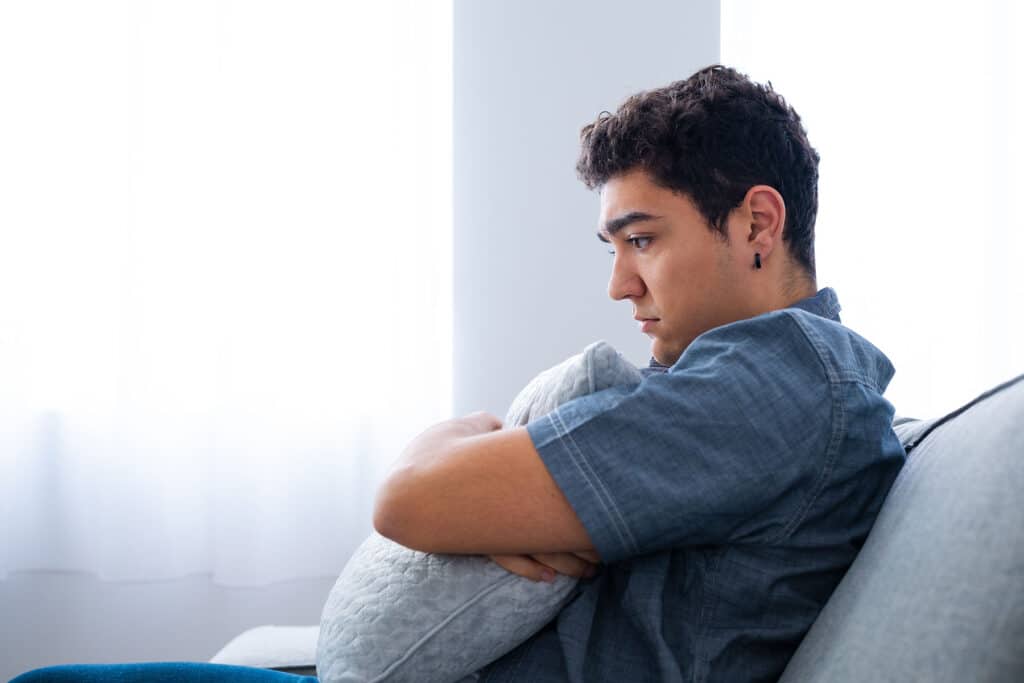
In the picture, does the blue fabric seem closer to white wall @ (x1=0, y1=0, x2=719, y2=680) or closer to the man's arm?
the man's arm

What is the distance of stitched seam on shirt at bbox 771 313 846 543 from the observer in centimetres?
75

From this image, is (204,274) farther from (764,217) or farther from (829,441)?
(829,441)

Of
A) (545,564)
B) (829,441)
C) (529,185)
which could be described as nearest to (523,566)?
(545,564)

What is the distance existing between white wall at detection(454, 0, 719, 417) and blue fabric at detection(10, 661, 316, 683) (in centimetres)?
152

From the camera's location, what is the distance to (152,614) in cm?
245

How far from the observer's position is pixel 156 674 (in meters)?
0.96

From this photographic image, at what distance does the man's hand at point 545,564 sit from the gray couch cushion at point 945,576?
0.20m

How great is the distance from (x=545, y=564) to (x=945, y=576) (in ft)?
1.07

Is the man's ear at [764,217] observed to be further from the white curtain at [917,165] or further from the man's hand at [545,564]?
the white curtain at [917,165]

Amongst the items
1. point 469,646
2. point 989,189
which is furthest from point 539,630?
point 989,189

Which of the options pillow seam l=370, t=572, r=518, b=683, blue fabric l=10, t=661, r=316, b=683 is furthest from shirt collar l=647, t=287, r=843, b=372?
blue fabric l=10, t=661, r=316, b=683

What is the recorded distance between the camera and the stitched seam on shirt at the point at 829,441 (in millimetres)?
753

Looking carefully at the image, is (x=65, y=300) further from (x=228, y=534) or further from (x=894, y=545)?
(x=894, y=545)

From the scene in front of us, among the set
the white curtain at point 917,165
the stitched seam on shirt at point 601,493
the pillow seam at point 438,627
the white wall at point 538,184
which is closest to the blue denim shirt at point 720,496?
the stitched seam on shirt at point 601,493
